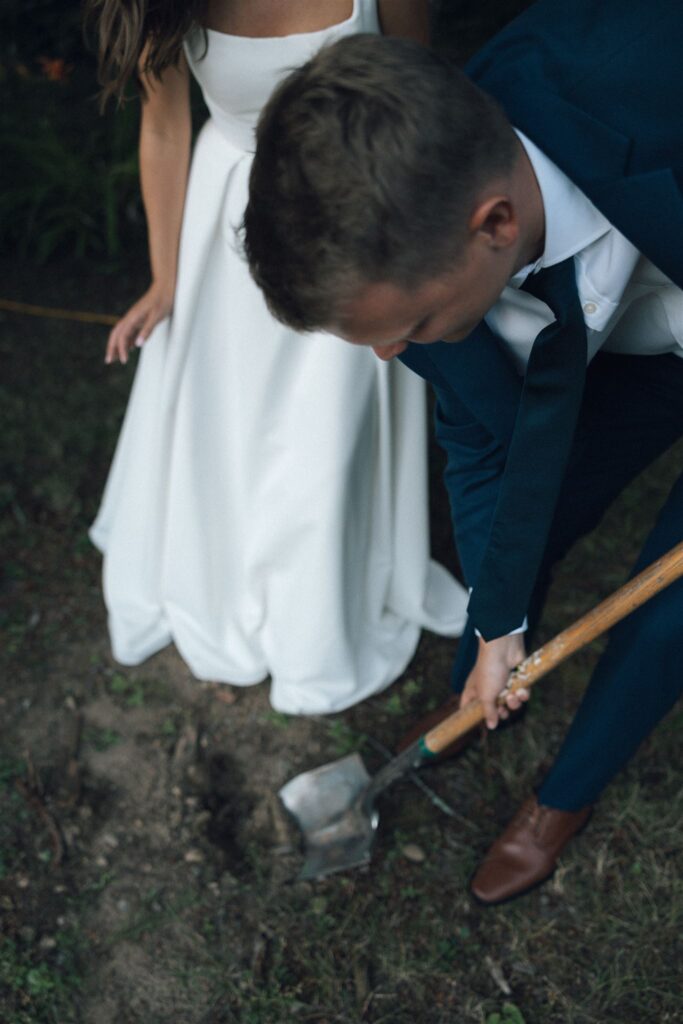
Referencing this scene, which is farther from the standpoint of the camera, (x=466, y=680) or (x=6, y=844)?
(x=6, y=844)

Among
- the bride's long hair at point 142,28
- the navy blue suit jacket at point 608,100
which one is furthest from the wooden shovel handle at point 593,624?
the bride's long hair at point 142,28

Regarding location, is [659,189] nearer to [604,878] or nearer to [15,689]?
[604,878]

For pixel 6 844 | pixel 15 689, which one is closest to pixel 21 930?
pixel 6 844

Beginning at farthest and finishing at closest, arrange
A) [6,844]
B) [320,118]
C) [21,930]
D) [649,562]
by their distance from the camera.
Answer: [6,844]
[21,930]
[649,562]
[320,118]

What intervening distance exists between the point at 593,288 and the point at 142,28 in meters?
0.94

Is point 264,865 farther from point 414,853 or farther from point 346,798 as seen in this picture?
point 414,853

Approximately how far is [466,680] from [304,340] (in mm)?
837

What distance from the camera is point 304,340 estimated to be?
2.10 m

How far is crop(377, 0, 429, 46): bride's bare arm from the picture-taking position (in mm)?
1725

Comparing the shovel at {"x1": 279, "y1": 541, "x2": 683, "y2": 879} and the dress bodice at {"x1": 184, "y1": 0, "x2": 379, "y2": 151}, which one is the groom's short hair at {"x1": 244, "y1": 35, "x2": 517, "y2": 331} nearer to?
the dress bodice at {"x1": 184, "y1": 0, "x2": 379, "y2": 151}

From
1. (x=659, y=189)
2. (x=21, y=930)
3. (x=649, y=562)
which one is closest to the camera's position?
(x=659, y=189)

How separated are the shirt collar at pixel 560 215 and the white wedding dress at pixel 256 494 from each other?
2.62ft

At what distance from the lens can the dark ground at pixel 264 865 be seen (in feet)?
6.39

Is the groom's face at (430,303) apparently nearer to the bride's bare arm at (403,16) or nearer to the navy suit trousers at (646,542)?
the navy suit trousers at (646,542)
